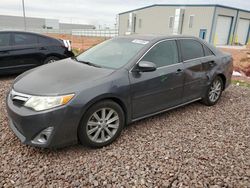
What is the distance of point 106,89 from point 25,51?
439 cm

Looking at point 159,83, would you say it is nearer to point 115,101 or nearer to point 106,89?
point 115,101

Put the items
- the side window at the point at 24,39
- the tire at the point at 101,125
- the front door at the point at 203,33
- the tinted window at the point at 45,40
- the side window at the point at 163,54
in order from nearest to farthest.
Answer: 1. the tire at the point at 101,125
2. the side window at the point at 163,54
3. the side window at the point at 24,39
4. the tinted window at the point at 45,40
5. the front door at the point at 203,33

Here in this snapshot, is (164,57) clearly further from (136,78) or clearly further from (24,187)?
(24,187)

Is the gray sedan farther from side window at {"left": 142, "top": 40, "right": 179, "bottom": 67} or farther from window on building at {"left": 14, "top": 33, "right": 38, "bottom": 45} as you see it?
window on building at {"left": 14, "top": 33, "right": 38, "bottom": 45}

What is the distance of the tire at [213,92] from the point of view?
4445mm

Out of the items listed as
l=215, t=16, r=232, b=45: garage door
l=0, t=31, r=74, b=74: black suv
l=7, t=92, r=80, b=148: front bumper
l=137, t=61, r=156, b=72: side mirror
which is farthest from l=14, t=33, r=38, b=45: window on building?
l=215, t=16, r=232, b=45: garage door

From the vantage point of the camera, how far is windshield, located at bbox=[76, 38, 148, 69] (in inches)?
128

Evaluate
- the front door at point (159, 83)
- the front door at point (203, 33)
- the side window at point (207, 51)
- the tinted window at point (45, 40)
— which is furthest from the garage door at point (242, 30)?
the front door at point (159, 83)

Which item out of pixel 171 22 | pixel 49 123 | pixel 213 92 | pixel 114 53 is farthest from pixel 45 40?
pixel 171 22

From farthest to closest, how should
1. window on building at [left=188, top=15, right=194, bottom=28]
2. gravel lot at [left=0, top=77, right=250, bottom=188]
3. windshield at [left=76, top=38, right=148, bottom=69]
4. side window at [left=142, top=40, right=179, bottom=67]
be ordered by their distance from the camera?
1. window on building at [left=188, top=15, right=194, bottom=28]
2. side window at [left=142, top=40, right=179, bottom=67]
3. windshield at [left=76, top=38, right=148, bottom=69]
4. gravel lot at [left=0, top=77, right=250, bottom=188]

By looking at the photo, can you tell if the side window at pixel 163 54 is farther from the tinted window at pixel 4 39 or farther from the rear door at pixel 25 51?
the tinted window at pixel 4 39

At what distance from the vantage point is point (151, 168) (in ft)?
8.35

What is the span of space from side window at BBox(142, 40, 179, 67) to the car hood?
76 centimetres

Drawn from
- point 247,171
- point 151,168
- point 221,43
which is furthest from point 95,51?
point 221,43
